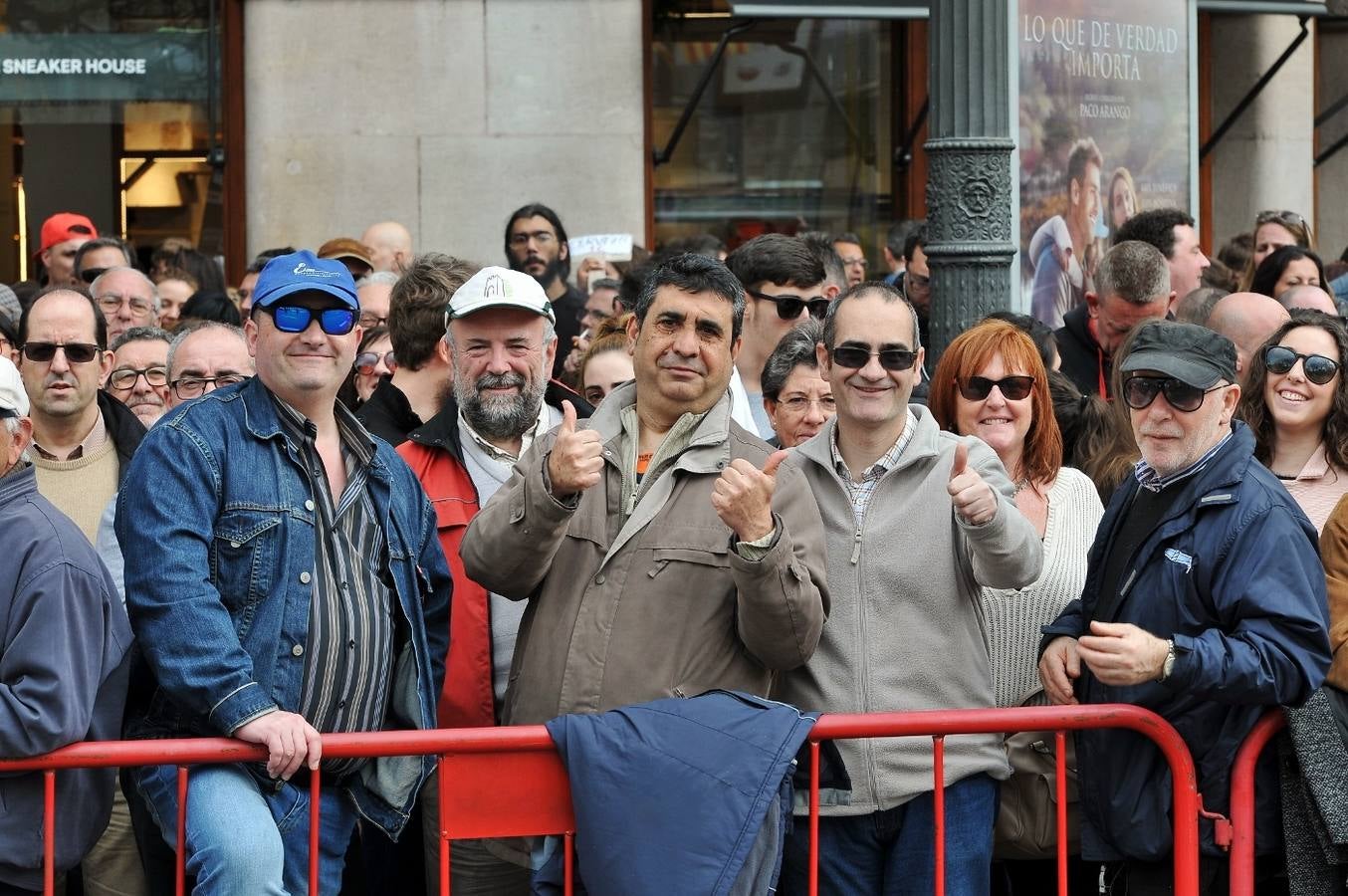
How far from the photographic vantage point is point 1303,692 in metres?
4.16

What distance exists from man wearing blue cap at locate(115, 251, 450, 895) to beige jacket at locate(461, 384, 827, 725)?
27 centimetres

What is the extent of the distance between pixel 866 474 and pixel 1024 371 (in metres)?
0.80

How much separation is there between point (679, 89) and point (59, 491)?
21.9 ft

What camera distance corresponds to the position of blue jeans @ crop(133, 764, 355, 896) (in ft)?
13.2

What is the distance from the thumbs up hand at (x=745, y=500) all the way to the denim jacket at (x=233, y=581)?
0.89 meters

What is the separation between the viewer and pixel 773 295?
6.31 meters

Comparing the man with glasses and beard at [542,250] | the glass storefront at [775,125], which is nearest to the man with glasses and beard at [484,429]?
the man with glasses and beard at [542,250]

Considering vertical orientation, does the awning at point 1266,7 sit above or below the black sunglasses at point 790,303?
above

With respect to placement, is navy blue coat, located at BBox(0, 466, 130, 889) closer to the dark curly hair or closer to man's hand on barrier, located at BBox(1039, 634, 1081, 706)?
man's hand on barrier, located at BBox(1039, 634, 1081, 706)

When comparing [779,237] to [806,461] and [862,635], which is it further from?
[862,635]

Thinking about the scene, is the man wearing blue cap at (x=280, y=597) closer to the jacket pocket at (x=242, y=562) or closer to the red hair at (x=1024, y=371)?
the jacket pocket at (x=242, y=562)

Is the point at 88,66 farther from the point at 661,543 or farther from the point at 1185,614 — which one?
the point at 1185,614

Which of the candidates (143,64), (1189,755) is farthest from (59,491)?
(143,64)

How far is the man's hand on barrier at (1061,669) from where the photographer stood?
4508mm
